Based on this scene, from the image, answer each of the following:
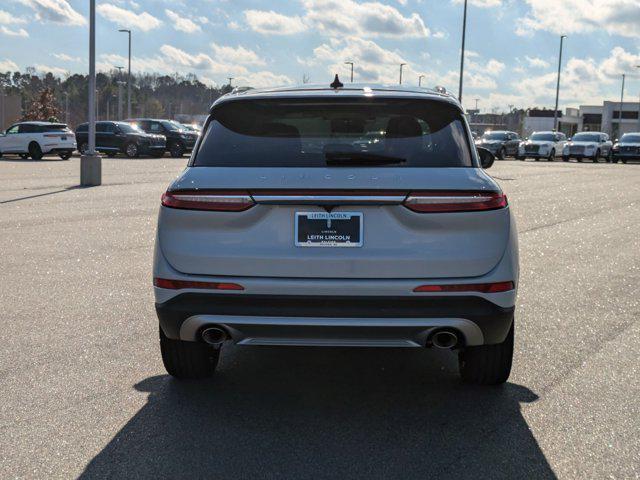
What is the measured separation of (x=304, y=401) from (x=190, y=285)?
97 cm

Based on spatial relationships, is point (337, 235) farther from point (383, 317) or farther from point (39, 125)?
point (39, 125)

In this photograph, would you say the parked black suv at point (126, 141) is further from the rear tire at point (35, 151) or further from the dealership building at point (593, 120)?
the dealership building at point (593, 120)

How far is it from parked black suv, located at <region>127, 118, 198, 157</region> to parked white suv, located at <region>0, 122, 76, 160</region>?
4.94 meters

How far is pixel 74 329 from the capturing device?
6.30m

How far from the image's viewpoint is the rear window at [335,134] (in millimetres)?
4336

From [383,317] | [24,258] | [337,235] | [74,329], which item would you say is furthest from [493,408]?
[24,258]

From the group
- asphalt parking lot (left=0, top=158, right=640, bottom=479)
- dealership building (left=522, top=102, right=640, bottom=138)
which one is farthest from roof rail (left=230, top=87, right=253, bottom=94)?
dealership building (left=522, top=102, right=640, bottom=138)

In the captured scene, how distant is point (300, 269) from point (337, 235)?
0.24m

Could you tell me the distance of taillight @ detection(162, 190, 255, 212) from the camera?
Answer: 418 centimetres

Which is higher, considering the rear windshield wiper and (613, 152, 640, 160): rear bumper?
the rear windshield wiper

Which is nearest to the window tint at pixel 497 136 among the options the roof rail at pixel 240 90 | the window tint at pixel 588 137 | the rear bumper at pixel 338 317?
the window tint at pixel 588 137

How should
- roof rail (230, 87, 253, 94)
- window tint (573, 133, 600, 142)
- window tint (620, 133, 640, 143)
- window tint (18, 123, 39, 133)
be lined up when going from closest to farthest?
roof rail (230, 87, 253, 94)
window tint (18, 123, 39, 133)
window tint (620, 133, 640, 143)
window tint (573, 133, 600, 142)

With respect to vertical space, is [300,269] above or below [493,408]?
above

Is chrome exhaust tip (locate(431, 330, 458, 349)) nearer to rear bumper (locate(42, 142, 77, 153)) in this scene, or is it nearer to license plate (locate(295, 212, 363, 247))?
license plate (locate(295, 212, 363, 247))
